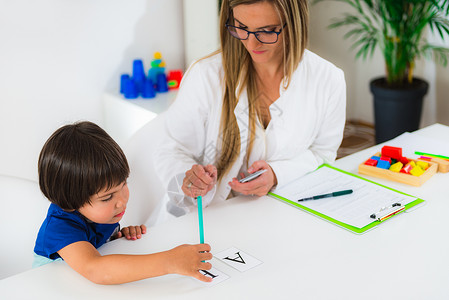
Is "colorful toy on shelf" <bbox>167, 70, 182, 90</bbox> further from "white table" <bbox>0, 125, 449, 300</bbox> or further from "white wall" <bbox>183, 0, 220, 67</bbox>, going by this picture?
"white table" <bbox>0, 125, 449, 300</bbox>

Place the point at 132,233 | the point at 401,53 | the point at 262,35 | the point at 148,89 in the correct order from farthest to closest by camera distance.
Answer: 1. the point at 401,53
2. the point at 148,89
3. the point at 262,35
4. the point at 132,233

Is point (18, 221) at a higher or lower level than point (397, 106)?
higher

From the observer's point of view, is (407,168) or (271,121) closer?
(407,168)

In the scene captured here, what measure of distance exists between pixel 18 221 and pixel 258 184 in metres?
0.64

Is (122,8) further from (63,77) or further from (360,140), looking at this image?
(360,140)

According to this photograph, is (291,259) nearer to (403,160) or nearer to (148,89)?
(403,160)

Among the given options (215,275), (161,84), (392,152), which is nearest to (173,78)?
(161,84)

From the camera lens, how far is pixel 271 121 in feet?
5.58

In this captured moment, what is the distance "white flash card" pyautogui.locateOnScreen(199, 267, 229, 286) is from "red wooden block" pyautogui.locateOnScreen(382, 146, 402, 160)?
2.53 ft

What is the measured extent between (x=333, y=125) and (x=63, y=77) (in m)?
1.49

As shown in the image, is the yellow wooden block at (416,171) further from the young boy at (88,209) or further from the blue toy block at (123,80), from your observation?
the blue toy block at (123,80)

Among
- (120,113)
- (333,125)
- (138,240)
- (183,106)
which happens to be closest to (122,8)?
(120,113)

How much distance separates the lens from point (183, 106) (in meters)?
1.71

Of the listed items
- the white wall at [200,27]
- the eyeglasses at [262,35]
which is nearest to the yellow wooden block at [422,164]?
the eyeglasses at [262,35]
